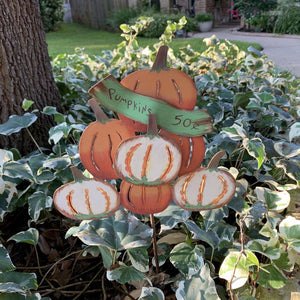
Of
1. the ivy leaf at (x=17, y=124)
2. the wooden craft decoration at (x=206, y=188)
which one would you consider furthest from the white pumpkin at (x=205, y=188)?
the ivy leaf at (x=17, y=124)

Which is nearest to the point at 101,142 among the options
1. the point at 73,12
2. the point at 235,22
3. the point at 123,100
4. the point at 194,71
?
the point at 123,100

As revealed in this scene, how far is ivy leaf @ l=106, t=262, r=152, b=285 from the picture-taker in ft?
2.52

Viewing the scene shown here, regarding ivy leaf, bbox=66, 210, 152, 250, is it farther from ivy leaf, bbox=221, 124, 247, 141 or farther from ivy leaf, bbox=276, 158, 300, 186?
ivy leaf, bbox=276, 158, 300, 186

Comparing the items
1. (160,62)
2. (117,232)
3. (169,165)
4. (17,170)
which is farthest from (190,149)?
(17,170)

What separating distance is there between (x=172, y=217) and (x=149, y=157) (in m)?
0.27

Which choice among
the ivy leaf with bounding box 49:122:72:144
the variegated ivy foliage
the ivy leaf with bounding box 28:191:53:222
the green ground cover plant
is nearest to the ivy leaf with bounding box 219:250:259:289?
the variegated ivy foliage

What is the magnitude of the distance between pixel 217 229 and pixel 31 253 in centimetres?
67

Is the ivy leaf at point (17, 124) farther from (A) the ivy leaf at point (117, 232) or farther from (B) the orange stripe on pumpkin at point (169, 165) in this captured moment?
(B) the orange stripe on pumpkin at point (169, 165)

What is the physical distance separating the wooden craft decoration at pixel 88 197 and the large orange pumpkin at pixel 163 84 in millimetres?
231

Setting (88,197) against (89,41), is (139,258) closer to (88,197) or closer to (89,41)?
(88,197)

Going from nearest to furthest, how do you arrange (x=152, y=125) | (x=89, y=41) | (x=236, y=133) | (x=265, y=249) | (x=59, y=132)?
(x=152, y=125)
(x=265, y=249)
(x=236, y=133)
(x=59, y=132)
(x=89, y=41)

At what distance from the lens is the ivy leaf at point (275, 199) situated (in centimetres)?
89

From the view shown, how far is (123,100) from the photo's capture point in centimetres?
65

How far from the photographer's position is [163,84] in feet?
2.15
